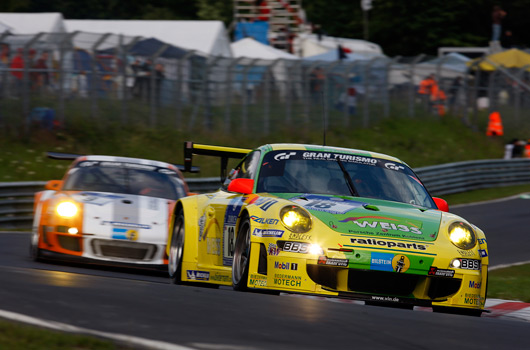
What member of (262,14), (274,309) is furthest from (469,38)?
(274,309)

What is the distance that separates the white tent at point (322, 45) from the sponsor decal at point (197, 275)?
30055 millimetres

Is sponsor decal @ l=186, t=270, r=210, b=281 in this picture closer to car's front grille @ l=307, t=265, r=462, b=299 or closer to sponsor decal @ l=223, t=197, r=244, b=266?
sponsor decal @ l=223, t=197, r=244, b=266

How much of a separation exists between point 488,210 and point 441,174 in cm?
391

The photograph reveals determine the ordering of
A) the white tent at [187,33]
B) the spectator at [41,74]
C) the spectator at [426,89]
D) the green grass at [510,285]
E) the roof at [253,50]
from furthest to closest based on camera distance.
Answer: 1. the spectator at [426,89]
2. the roof at [253,50]
3. the white tent at [187,33]
4. the spectator at [41,74]
5. the green grass at [510,285]

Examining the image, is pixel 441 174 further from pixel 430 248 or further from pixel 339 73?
pixel 430 248

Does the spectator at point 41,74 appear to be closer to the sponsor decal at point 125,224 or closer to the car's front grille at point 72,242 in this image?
the car's front grille at point 72,242

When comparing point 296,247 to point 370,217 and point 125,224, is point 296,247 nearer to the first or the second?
point 370,217

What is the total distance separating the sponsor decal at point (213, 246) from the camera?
7.98 meters

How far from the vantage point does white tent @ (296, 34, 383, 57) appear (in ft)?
125

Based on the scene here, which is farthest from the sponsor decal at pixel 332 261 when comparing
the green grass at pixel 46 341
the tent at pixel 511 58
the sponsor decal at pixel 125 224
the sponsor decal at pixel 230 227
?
the tent at pixel 511 58

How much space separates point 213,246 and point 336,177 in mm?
1167

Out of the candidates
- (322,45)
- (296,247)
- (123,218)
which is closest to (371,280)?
(296,247)

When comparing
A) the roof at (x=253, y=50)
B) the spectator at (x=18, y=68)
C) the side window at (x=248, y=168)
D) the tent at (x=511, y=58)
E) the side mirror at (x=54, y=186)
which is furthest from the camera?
→ the tent at (x=511, y=58)

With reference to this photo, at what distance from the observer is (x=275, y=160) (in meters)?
7.96
